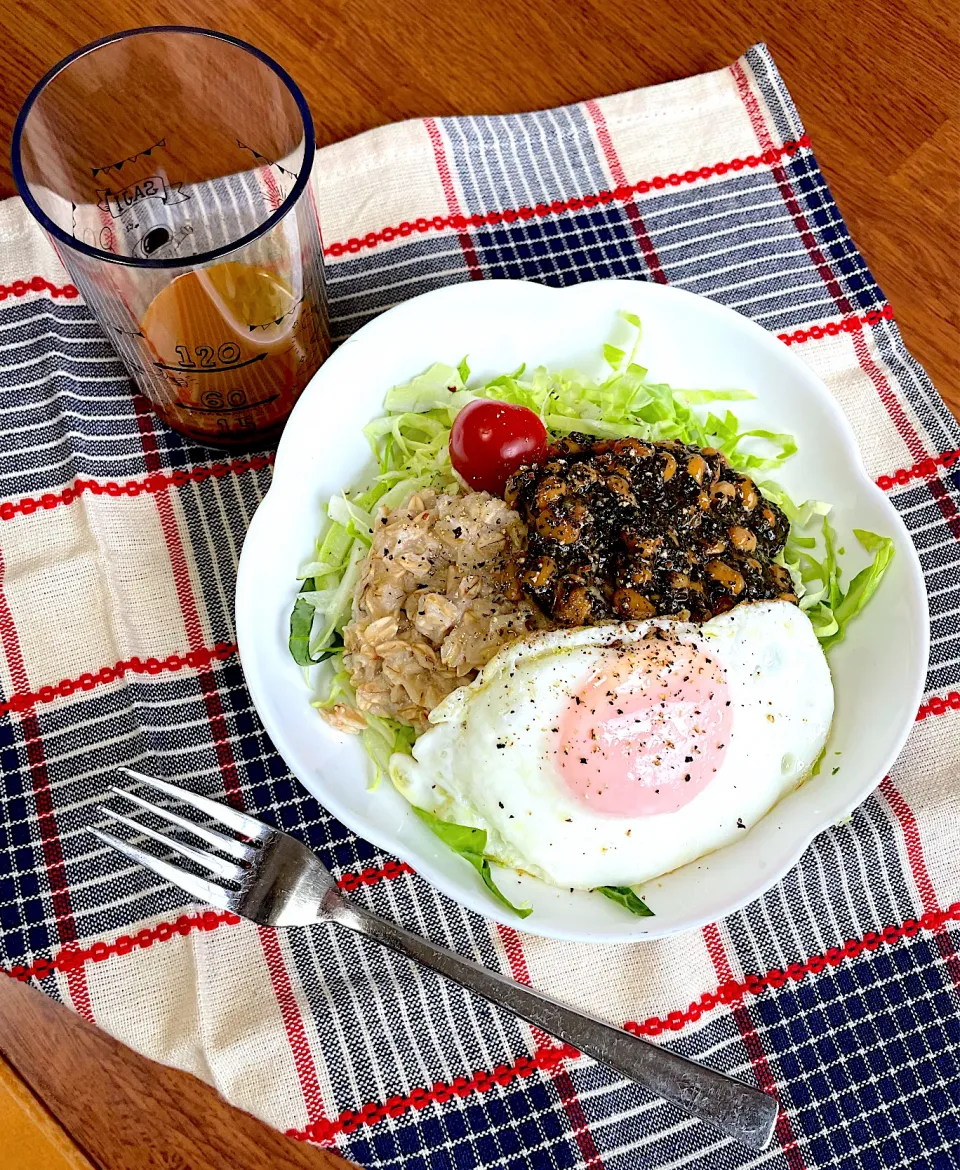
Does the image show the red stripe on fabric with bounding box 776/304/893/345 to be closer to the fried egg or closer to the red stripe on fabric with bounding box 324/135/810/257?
the red stripe on fabric with bounding box 324/135/810/257

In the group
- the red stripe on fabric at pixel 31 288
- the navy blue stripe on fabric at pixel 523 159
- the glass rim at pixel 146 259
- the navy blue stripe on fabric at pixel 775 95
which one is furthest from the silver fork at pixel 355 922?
the navy blue stripe on fabric at pixel 775 95

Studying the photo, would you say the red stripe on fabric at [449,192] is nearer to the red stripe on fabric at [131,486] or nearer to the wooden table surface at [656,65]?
the wooden table surface at [656,65]

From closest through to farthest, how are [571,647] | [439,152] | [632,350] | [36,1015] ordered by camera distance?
1. [571,647]
2. [36,1015]
3. [632,350]
4. [439,152]

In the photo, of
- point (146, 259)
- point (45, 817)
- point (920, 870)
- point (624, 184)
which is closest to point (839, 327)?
point (624, 184)

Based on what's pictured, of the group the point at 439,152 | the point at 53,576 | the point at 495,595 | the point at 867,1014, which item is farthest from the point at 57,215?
the point at 867,1014

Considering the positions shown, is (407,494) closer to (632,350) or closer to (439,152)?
(632,350)

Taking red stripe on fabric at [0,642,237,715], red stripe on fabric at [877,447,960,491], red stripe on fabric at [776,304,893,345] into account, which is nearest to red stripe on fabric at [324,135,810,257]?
red stripe on fabric at [776,304,893,345]
